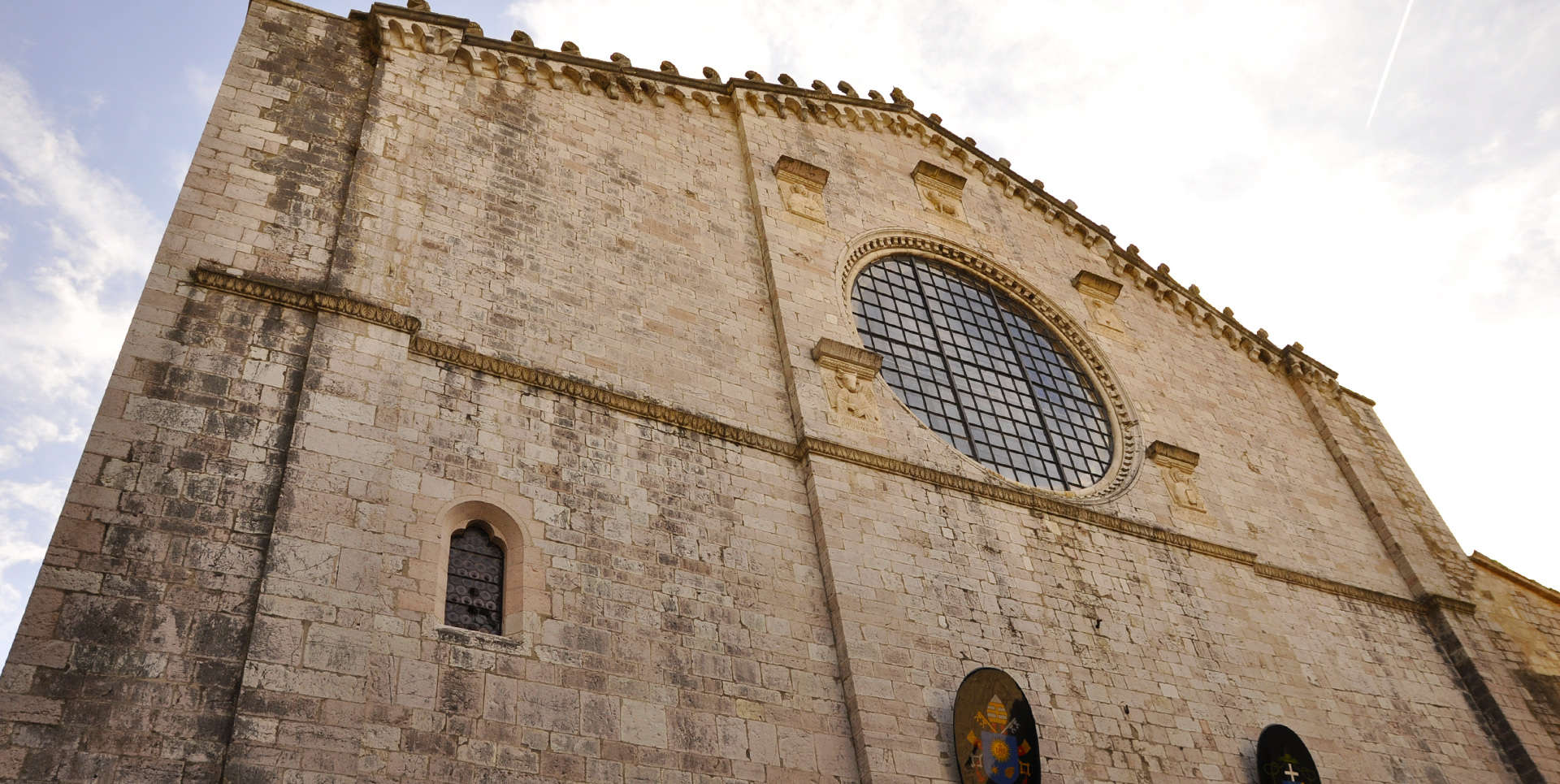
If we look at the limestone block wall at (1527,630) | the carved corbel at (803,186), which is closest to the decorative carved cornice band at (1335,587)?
the limestone block wall at (1527,630)

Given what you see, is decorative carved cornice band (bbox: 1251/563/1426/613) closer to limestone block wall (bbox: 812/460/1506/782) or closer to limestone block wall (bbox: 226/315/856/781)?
limestone block wall (bbox: 812/460/1506/782)

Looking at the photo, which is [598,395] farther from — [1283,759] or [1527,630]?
[1527,630]

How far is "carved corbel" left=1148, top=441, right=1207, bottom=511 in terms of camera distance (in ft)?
48.3

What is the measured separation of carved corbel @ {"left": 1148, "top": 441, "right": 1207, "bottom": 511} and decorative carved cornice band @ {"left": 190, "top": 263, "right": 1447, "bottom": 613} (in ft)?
2.72

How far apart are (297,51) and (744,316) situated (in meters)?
5.50

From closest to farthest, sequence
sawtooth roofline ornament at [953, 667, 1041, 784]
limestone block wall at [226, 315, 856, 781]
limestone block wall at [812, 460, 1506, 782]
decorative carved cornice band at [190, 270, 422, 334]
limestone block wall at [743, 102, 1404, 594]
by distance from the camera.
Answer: limestone block wall at [226, 315, 856, 781] < decorative carved cornice band at [190, 270, 422, 334] < sawtooth roofline ornament at [953, 667, 1041, 784] < limestone block wall at [812, 460, 1506, 782] < limestone block wall at [743, 102, 1404, 594]

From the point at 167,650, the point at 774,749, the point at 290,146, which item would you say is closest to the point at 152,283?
the point at 290,146

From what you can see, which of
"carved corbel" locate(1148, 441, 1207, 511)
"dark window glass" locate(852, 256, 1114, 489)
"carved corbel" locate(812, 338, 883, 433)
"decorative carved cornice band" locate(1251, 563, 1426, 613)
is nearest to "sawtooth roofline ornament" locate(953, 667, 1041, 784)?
"carved corbel" locate(812, 338, 883, 433)

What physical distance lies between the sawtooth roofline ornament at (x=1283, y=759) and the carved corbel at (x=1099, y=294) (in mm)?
6930

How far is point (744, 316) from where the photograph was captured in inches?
508

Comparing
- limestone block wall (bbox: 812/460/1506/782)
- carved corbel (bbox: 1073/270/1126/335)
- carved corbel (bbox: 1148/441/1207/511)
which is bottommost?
limestone block wall (bbox: 812/460/1506/782)

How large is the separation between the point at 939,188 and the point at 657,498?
8.80 metres

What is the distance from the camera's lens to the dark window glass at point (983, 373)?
13938 millimetres

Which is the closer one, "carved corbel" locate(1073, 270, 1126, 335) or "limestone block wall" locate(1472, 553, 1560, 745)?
"limestone block wall" locate(1472, 553, 1560, 745)
